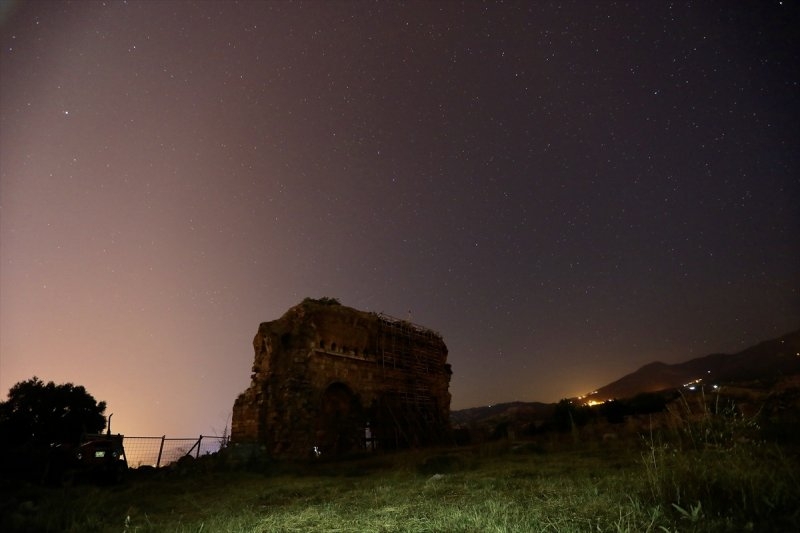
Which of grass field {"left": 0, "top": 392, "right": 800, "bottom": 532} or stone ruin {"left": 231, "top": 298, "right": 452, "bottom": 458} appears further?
stone ruin {"left": 231, "top": 298, "right": 452, "bottom": 458}

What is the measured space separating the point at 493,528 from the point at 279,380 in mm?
17806

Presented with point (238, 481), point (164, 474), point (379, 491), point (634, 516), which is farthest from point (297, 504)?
point (164, 474)

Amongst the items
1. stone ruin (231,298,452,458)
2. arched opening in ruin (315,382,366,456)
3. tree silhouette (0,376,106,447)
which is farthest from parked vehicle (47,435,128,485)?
tree silhouette (0,376,106,447)

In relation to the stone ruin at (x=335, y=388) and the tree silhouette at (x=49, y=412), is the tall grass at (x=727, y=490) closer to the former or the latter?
the stone ruin at (x=335, y=388)

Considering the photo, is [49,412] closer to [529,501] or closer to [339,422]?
[339,422]

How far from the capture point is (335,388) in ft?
72.4

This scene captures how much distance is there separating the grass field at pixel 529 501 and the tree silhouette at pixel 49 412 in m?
19.5

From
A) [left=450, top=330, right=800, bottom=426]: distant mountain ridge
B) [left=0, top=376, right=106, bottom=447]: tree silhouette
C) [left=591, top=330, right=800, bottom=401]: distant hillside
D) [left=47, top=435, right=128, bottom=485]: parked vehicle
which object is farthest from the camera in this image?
[left=450, top=330, right=800, bottom=426]: distant mountain ridge

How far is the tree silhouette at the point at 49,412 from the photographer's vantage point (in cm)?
2511

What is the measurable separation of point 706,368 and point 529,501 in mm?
129822

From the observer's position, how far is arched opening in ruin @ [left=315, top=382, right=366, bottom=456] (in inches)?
813

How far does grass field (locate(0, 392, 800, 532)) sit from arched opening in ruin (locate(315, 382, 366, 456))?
9.86 m

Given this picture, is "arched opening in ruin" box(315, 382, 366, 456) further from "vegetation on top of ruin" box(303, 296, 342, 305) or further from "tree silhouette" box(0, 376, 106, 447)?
"tree silhouette" box(0, 376, 106, 447)

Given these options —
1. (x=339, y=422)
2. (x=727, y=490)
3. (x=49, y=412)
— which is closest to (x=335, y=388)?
(x=339, y=422)
